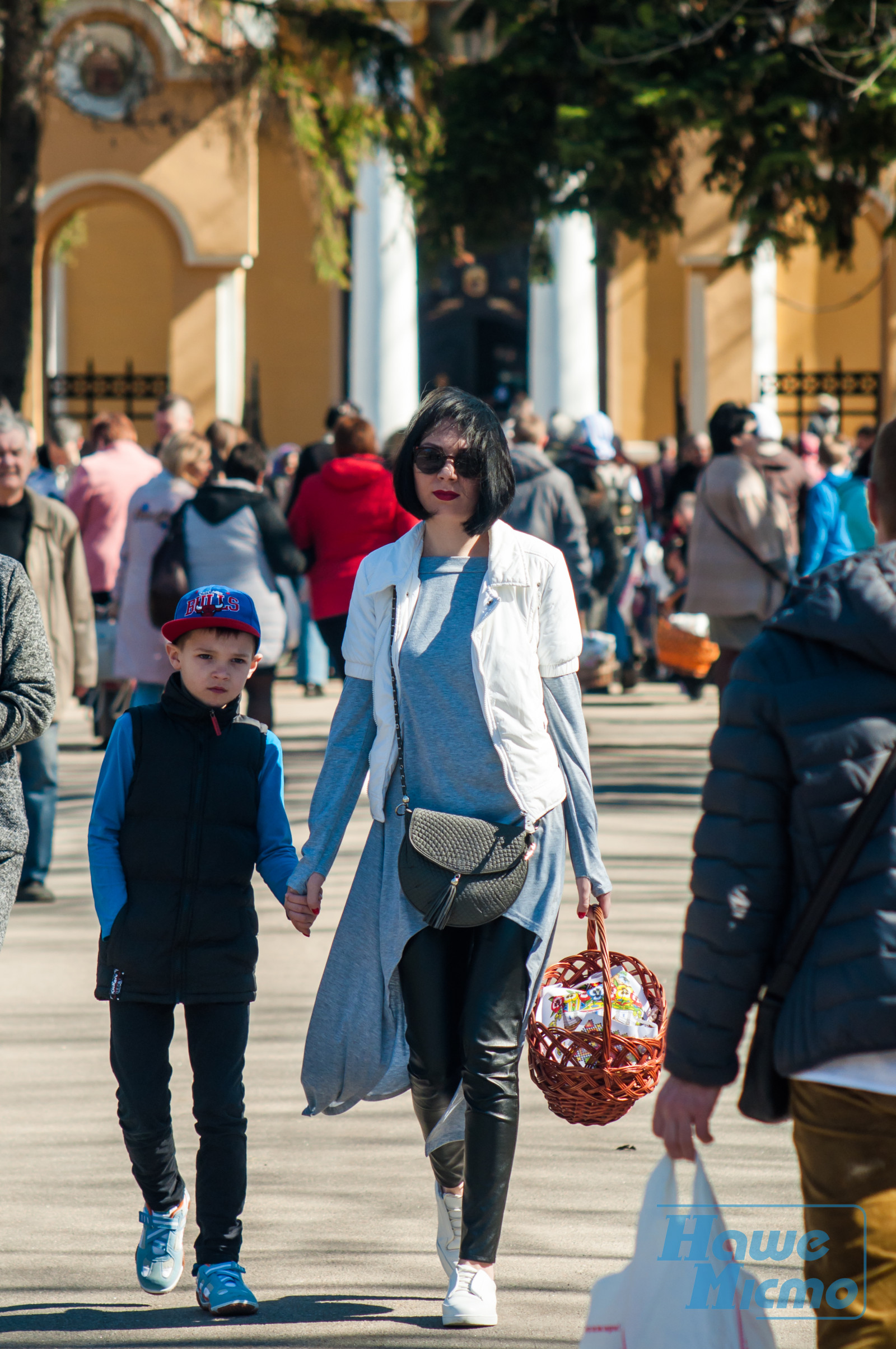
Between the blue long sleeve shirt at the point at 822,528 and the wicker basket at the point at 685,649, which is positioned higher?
the blue long sleeve shirt at the point at 822,528

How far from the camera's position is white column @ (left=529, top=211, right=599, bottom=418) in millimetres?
23250

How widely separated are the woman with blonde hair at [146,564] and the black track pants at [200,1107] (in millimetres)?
5364

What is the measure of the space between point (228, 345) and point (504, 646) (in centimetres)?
1721

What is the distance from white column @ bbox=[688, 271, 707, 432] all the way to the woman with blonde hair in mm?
13256

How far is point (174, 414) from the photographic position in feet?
35.8

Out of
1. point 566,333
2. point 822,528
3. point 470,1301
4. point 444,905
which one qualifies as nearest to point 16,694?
point 444,905

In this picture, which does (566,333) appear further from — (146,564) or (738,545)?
(146,564)

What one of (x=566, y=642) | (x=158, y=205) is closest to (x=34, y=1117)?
(x=566, y=642)

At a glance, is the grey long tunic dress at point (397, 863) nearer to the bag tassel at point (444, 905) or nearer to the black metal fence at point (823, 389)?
the bag tassel at point (444, 905)

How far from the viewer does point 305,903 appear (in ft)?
12.7

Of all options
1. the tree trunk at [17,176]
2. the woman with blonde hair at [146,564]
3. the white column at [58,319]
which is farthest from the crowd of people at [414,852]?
the white column at [58,319]

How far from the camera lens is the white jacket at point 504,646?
3.94 metres

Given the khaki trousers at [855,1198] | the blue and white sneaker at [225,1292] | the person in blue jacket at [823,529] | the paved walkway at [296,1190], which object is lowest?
the paved walkway at [296,1190]

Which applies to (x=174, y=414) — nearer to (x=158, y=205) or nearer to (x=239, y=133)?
(x=239, y=133)
